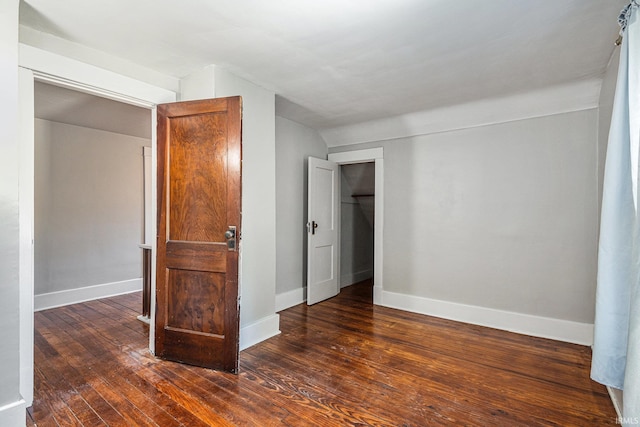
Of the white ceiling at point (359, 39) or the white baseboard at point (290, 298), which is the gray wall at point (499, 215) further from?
the white baseboard at point (290, 298)

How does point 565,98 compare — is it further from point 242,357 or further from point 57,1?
point 57,1

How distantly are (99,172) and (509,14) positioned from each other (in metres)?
4.98

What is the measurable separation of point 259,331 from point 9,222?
76.8 inches

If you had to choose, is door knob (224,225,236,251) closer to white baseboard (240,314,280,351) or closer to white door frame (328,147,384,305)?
white baseboard (240,314,280,351)

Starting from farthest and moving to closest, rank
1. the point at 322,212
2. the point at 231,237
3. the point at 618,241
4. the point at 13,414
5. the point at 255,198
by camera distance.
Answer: the point at 322,212
the point at 255,198
the point at 231,237
the point at 13,414
the point at 618,241

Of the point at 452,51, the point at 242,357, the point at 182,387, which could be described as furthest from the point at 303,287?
the point at 452,51

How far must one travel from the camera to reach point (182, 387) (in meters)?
2.15

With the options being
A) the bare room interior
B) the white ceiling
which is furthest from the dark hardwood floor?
the white ceiling

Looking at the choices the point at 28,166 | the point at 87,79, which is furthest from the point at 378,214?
the point at 28,166

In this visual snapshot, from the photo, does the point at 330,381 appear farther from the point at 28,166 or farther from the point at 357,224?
the point at 357,224

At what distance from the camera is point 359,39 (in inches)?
84.4

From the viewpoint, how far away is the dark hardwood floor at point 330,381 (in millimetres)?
1865

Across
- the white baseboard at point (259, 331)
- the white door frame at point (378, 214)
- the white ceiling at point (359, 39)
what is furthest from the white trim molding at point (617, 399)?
the white baseboard at point (259, 331)

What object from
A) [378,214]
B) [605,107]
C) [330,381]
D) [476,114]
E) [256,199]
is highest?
[476,114]
